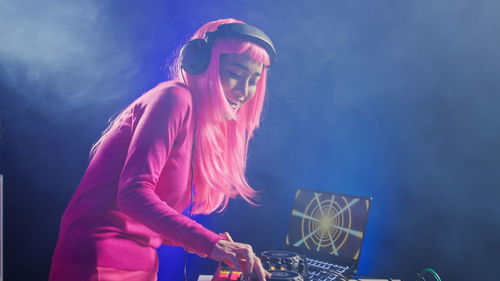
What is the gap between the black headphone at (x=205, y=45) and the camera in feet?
→ 3.86

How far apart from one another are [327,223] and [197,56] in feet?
2.59

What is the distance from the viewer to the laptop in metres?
1.26

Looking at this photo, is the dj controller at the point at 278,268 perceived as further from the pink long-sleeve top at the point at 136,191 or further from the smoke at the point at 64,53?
the smoke at the point at 64,53

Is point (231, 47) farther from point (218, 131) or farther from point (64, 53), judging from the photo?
point (64, 53)

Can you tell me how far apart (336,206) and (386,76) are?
2.02ft

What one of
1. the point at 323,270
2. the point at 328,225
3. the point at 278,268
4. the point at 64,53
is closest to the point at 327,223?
the point at 328,225

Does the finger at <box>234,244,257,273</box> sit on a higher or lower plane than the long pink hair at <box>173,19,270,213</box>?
lower

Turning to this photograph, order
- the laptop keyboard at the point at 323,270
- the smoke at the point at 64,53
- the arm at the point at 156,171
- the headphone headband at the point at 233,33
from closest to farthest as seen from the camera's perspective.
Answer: the arm at the point at 156,171 < the laptop keyboard at the point at 323,270 < the headphone headband at the point at 233,33 < the smoke at the point at 64,53

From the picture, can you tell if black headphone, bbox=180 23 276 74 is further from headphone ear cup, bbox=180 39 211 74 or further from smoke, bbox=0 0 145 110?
smoke, bbox=0 0 145 110

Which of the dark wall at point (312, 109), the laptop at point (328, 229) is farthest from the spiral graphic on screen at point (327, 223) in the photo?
the dark wall at point (312, 109)

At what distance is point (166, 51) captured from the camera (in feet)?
5.18

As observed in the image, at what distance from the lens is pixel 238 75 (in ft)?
4.06

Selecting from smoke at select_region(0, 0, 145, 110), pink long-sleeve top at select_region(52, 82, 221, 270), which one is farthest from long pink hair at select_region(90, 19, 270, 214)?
smoke at select_region(0, 0, 145, 110)

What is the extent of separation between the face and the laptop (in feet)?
1.55
